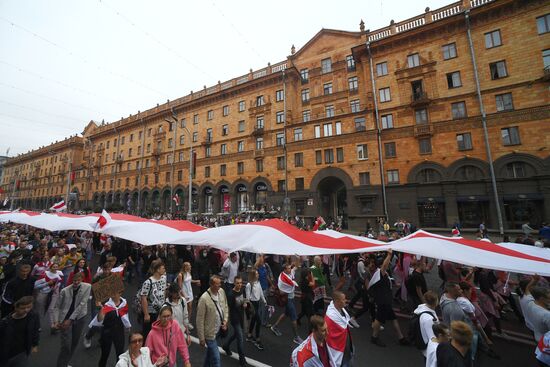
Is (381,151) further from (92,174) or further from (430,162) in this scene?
(92,174)

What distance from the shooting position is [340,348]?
150 inches

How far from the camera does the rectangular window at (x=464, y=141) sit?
22156mm

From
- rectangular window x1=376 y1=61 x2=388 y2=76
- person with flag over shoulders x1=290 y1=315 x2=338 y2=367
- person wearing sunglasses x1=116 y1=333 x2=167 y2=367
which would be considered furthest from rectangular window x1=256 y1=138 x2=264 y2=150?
person wearing sunglasses x1=116 y1=333 x2=167 y2=367

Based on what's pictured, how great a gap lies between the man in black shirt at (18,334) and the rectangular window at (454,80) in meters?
31.5

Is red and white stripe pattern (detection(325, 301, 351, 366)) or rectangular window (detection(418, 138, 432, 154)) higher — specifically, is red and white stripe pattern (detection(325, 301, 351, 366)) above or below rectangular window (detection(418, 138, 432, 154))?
below

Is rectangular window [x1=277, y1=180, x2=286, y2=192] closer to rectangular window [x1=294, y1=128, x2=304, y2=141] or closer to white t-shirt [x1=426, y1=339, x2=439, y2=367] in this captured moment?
rectangular window [x1=294, y1=128, x2=304, y2=141]

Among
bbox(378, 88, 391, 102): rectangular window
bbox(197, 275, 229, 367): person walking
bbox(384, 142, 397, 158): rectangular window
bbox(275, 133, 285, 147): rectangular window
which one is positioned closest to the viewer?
bbox(197, 275, 229, 367): person walking

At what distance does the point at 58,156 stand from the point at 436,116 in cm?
8551

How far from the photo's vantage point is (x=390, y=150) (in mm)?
25219

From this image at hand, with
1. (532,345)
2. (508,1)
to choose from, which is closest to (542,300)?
(532,345)

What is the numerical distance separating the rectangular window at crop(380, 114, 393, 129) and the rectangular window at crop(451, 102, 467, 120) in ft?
17.6

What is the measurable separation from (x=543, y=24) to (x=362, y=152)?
1782 centimetres

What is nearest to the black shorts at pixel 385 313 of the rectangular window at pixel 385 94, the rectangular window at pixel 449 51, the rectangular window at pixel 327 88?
the rectangular window at pixel 385 94

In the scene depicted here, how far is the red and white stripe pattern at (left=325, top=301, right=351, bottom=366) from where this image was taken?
12.3ft
